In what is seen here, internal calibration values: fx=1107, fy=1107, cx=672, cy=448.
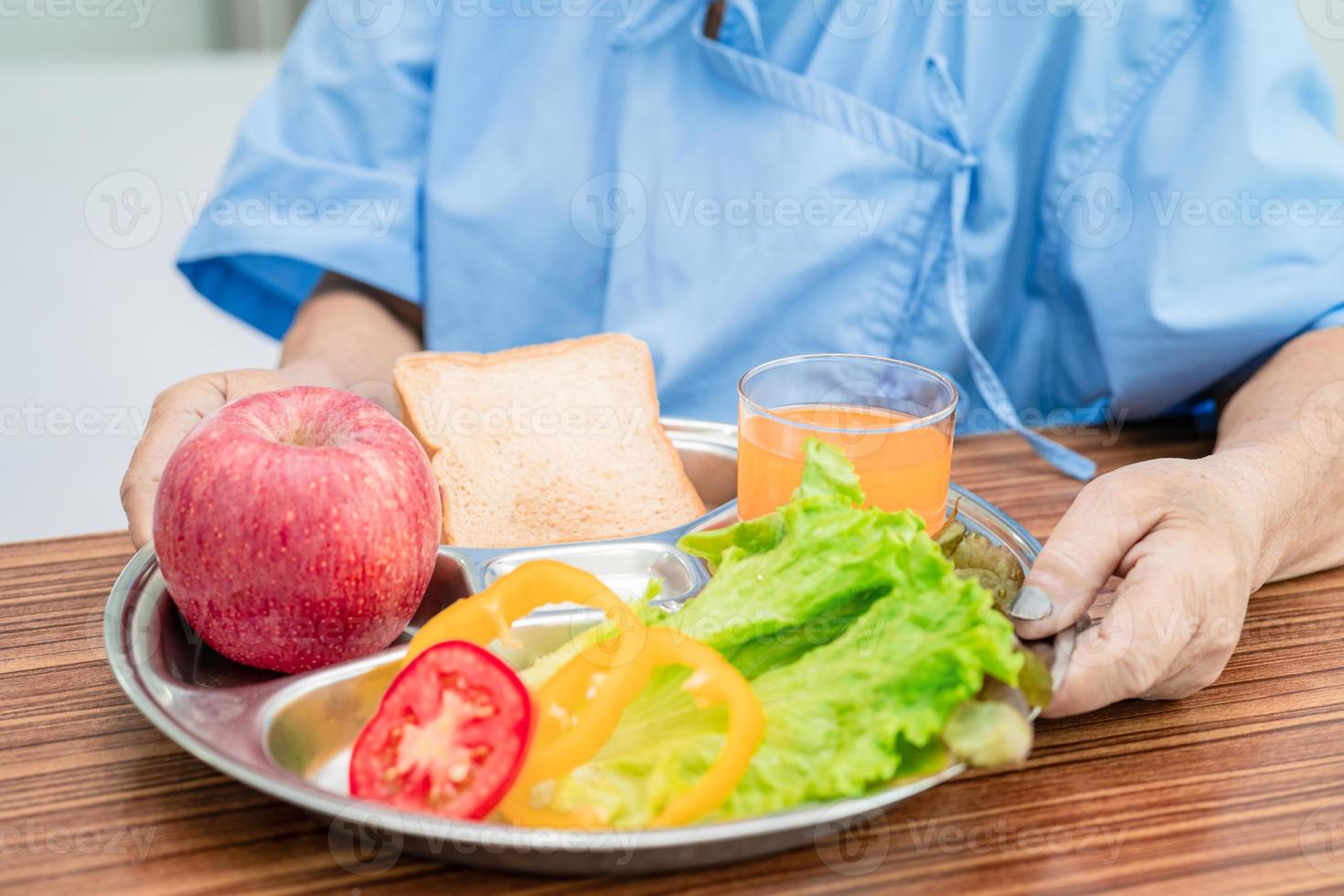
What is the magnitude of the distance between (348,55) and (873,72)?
84 cm

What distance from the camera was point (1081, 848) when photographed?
30.5 inches

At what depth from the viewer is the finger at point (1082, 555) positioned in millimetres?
881

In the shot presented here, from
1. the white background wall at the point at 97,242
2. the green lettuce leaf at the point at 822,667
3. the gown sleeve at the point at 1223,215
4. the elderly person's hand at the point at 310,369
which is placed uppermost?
the gown sleeve at the point at 1223,215

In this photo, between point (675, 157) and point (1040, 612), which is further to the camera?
point (675, 157)

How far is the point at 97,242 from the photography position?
4.02m

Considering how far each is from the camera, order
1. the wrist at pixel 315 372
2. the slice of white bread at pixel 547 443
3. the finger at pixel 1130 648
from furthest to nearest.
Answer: the wrist at pixel 315 372, the slice of white bread at pixel 547 443, the finger at pixel 1130 648

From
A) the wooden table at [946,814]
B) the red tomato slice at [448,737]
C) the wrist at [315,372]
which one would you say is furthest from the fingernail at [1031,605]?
the wrist at [315,372]

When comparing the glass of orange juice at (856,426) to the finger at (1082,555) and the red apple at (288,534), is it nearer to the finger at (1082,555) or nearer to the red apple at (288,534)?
the finger at (1082,555)

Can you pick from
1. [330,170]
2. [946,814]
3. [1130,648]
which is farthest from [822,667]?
[330,170]

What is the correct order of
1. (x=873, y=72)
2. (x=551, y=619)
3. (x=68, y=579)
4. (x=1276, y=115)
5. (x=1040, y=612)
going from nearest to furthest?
(x=1040, y=612) < (x=551, y=619) < (x=68, y=579) < (x=1276, y=115) < (x=873, y=72)

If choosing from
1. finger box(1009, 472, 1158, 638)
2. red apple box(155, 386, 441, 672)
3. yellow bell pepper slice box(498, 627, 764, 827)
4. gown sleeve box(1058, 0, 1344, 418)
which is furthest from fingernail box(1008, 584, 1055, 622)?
gown sleeve box(1058, 0, 1344, 418)

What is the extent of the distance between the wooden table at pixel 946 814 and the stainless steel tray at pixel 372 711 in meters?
0.03

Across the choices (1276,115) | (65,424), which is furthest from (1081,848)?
(65,424)

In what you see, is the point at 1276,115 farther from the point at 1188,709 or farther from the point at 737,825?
the point at 737,825
